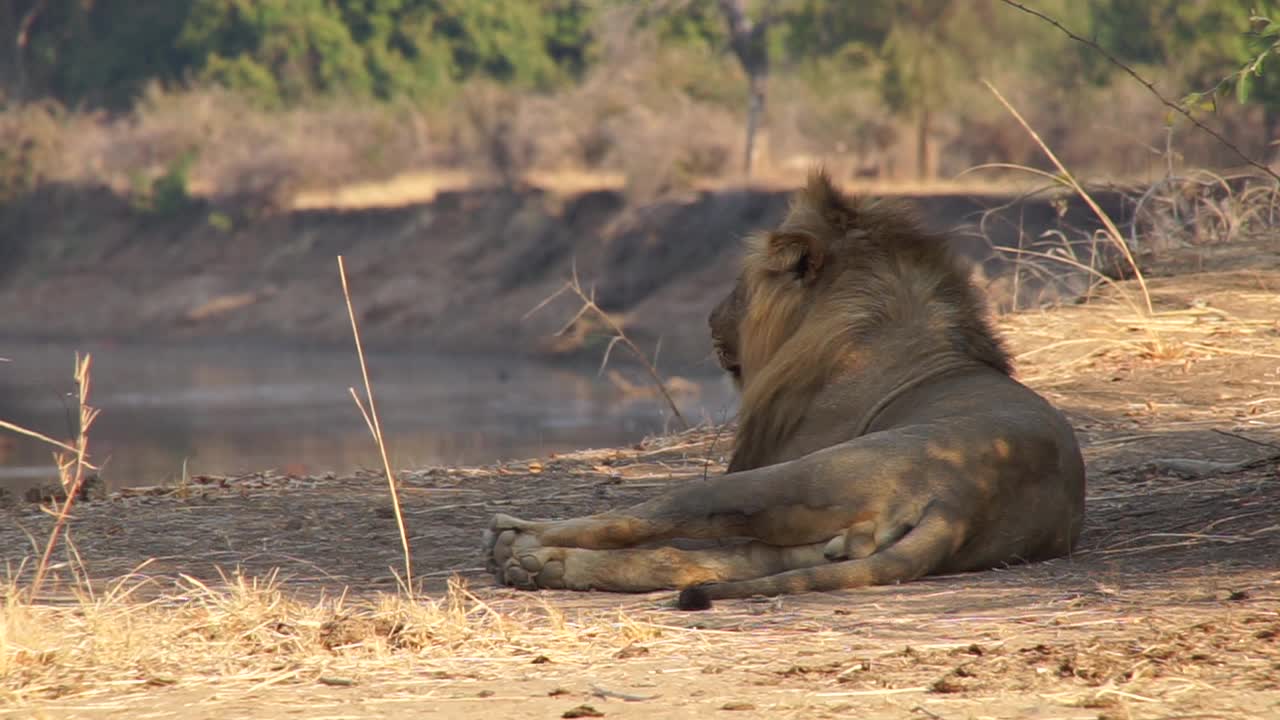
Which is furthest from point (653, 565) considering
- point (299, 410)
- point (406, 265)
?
point (406, 265)

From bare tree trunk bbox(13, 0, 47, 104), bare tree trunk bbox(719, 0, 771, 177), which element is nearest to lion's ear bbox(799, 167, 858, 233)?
bare tree trunk bbox(719, 0, 771, 177)

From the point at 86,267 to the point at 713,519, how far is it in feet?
102

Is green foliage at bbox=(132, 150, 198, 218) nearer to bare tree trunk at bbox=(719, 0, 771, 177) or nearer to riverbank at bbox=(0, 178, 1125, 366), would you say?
riverbank at bbox=(0, 178, 1125, 366)

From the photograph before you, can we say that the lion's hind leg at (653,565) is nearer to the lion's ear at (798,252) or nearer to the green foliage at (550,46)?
the lion's ear at (798,252)

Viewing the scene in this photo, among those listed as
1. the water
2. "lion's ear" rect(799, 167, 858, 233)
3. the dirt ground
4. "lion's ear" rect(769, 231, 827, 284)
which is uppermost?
"lion's ear" rect(799, 167, 858, 233)

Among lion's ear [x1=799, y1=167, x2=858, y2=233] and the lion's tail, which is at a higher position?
lion's ear [x1=799, y1=167, x2=858, y2=233]

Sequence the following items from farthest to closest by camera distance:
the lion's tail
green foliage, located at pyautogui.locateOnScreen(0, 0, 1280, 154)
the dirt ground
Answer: green foliage, located at pyautogui.locateOnScreen(0, 0, 1280, 154), the lion's tail, the dirt ground

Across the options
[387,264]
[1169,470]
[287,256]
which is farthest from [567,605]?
[287,256]

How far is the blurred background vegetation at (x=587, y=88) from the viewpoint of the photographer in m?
29.7

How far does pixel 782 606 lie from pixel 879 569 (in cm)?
32

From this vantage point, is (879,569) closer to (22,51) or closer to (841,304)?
(841,304)

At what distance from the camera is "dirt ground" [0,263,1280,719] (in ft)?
10.1

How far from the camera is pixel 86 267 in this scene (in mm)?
A: 33438

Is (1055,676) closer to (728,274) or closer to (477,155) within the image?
(728,274)
